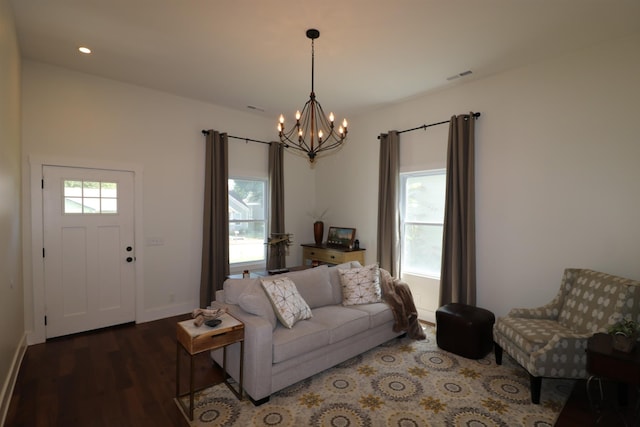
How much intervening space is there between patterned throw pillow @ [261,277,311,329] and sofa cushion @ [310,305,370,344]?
174mm

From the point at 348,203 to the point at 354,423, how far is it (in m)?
3.72

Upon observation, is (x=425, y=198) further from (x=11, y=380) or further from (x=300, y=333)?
(x=11, y=380)

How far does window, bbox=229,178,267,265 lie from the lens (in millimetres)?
5320

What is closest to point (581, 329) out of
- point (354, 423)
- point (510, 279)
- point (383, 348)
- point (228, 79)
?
point (510, 279)

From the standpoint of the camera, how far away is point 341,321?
314 cm

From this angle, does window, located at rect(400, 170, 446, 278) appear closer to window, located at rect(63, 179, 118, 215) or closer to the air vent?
the air vent

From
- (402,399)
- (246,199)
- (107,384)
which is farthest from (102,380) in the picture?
(246,199)

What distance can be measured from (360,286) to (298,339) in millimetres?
1218

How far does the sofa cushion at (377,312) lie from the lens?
343cm

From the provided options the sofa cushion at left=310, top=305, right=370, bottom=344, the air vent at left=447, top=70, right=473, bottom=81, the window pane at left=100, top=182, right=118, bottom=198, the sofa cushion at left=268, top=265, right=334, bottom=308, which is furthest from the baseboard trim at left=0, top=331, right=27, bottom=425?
the air vent at left=447, top=70, right=473, bottom=81

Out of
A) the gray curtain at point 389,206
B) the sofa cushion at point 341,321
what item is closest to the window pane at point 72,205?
the sofa cushion at point 341,321

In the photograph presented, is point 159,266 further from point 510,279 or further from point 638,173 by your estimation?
point 638,173

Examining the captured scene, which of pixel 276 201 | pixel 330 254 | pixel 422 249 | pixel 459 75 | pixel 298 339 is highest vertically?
pixel 459 75

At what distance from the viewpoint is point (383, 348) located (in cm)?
359
